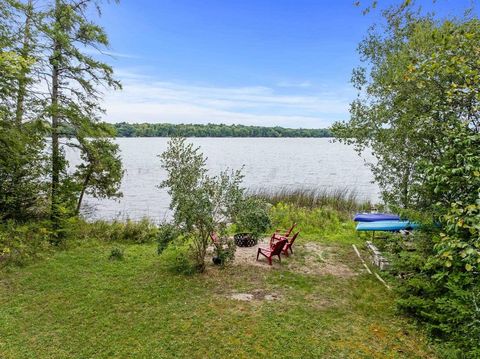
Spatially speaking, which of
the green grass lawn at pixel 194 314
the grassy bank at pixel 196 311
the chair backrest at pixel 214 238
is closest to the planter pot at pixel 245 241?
the grassy bank at pixel 196 311

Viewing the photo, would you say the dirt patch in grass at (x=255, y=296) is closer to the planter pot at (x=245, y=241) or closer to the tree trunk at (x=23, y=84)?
the planter pot at (x=245, y=241)

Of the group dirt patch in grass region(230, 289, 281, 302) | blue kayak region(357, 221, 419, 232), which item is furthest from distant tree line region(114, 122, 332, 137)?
dirt patch in grass region(230, 289, 281, 302)

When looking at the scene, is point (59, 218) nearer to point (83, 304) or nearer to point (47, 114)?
point (47, 114)

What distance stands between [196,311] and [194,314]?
4.1 inches

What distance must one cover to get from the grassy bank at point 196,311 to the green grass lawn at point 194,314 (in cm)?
2

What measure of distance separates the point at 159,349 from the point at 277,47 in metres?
18.2

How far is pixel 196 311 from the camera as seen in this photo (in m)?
5.39

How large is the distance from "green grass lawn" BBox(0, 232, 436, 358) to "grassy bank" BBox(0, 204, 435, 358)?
2cm

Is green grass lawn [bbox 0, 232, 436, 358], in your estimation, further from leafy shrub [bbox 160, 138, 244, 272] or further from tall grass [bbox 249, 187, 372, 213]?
tall grass [bbox 249, 187, 372, 213]

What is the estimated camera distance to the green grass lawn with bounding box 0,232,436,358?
4332 millimetres

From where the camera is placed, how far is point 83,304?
5.60 m

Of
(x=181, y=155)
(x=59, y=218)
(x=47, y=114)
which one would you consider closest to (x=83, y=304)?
(x=181, y=155)

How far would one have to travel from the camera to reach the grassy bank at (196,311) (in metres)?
4.35

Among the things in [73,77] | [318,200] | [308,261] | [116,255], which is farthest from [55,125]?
[318,200]
